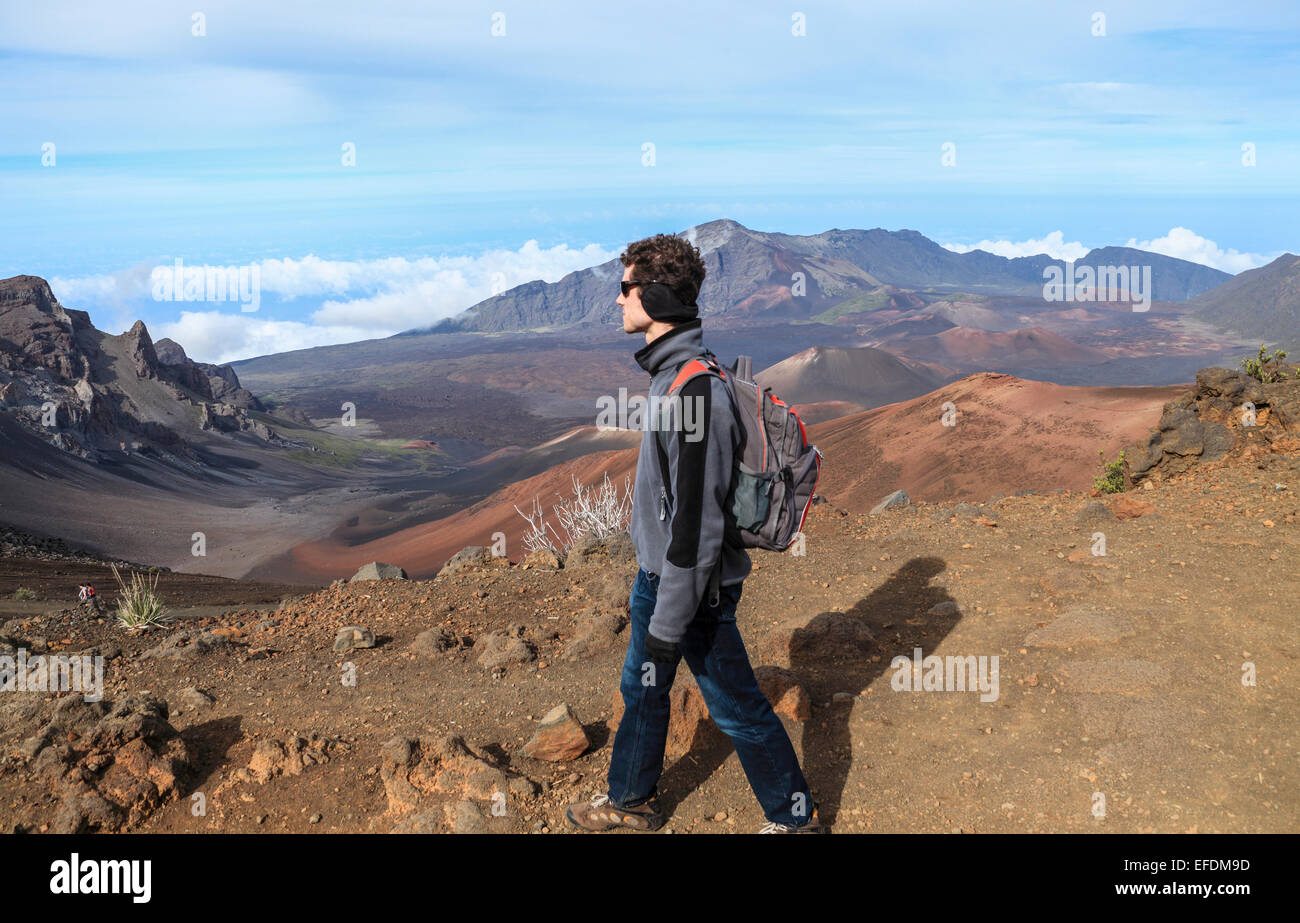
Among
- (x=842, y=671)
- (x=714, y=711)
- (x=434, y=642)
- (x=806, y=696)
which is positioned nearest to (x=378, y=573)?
(x=434, y=642)

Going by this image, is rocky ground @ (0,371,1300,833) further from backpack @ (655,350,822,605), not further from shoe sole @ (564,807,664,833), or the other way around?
backpack @ (655,350,822,605)

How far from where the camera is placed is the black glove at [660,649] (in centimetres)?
277

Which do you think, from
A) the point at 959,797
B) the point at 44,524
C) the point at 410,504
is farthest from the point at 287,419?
the point at 959,797

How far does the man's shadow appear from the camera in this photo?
3520mm

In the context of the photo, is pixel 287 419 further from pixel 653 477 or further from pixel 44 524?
pixel 653 477

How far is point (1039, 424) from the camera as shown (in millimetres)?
22078

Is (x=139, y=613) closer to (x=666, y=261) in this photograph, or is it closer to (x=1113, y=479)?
(x=666, y=261)

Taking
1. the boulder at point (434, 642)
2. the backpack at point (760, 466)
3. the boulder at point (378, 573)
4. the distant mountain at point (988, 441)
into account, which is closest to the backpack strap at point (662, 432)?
the backpack at point (760, 466)

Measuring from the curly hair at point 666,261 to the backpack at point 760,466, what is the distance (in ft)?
0.76

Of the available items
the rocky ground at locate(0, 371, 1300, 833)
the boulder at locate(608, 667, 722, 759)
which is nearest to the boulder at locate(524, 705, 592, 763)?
the rocky ground at locate(0, 371, 1300, 833)

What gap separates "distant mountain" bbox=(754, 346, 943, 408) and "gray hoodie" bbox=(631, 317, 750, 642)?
8570cm

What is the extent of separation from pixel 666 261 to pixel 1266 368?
8930 millimetres

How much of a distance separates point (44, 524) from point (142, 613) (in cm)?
2983

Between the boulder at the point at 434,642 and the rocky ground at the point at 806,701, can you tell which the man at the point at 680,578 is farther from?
the boulder at the point at 434,642
